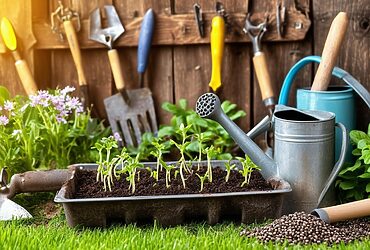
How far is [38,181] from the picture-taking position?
3.26 meters

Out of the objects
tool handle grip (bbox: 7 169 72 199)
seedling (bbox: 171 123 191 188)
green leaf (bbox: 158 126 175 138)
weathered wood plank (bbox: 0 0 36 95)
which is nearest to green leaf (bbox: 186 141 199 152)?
green leaf (bbox: 158 126 175 138)

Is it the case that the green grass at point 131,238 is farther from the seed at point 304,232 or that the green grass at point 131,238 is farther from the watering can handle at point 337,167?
the watering can handle at point 337,167

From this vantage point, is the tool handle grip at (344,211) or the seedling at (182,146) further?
the seedling at (182,146)

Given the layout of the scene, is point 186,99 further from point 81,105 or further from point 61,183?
point 61,183

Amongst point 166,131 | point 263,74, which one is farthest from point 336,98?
point 166,131

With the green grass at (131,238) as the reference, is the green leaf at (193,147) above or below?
above

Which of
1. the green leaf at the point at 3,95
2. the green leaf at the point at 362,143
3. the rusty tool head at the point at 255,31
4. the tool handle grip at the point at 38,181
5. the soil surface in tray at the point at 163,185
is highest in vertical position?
the rusty tool head at the point at 255,31

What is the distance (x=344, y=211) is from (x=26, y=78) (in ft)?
6.08

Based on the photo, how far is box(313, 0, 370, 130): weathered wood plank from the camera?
3596 millimetres

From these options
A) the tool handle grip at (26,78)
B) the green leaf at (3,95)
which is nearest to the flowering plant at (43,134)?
the green leaf at (3,95)

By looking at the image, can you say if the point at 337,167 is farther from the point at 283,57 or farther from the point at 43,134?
the point at 43,134

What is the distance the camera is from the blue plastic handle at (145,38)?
3.77m

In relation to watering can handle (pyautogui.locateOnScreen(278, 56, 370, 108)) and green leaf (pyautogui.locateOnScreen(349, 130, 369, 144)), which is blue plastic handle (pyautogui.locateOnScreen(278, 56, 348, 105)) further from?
green leaf (pyautogui.locateOnScreen(349, 130, 369, 144))

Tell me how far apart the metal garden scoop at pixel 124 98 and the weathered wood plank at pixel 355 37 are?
878mm
